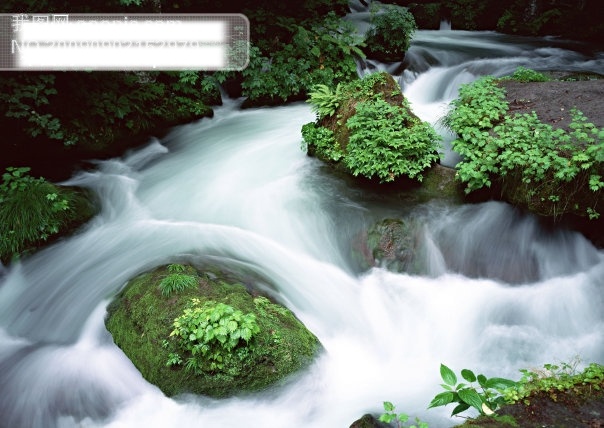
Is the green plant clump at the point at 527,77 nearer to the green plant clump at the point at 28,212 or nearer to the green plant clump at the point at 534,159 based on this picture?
the green plant clump at the point at 534,159

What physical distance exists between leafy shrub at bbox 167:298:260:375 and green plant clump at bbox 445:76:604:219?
12.5 feet

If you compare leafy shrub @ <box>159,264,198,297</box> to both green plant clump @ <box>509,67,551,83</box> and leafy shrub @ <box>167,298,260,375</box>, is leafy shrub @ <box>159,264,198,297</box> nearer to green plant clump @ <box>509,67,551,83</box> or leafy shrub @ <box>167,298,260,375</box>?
leafy shrub @ <box>167,298,260,375</box>

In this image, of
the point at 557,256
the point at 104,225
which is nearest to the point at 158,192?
the point at 104,225

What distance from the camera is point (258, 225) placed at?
672 cm

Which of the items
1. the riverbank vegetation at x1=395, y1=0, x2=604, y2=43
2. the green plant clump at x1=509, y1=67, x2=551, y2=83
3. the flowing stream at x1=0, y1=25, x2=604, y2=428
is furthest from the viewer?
the riverbank vegetation at x1=395, y1=0, x2=604, y2=43

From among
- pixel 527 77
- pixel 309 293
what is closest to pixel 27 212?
pixel 309 293

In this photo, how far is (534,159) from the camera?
5.73 metres

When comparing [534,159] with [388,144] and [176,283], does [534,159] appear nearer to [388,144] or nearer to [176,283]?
[388,144]

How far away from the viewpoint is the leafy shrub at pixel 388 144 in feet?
21.2

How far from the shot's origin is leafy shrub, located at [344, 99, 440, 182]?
6.47 metres

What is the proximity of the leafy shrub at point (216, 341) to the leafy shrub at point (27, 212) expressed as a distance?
3380 millimetres

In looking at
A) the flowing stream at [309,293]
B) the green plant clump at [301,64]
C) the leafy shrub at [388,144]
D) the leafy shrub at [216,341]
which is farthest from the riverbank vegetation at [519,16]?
the leafy shrub at [216,341]

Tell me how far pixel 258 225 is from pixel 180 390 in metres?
3.05

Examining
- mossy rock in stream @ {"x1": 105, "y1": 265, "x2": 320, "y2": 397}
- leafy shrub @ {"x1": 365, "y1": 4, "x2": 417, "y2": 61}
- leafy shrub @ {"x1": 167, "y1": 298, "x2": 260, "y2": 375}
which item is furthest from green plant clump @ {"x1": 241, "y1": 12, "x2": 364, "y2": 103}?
leafy shrub @ {"x1": 167, "y1": 298, "x2": 260, "y2": 375}
